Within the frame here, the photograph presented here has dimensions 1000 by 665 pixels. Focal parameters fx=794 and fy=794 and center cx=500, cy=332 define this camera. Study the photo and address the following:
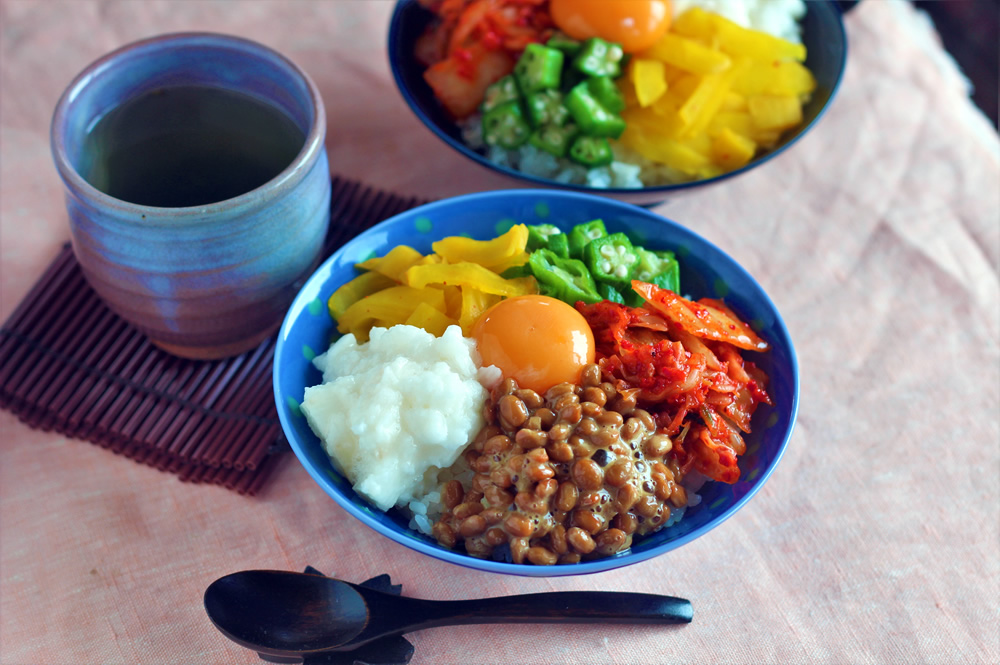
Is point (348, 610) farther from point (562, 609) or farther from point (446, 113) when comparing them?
point (446, 113)

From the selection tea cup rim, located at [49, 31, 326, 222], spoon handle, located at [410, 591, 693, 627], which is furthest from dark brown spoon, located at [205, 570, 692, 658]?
tea cup rim, located at [49, 31, 326, 222]

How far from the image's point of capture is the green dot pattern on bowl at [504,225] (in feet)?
7.95

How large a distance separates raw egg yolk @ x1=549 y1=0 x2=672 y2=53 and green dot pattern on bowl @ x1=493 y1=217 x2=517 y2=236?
862 mm

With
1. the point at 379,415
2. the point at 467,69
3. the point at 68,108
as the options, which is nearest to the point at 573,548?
the point at 379,415

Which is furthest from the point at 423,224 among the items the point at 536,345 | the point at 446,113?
the point at 446,113

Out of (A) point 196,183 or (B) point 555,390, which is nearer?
(B) point 555,390

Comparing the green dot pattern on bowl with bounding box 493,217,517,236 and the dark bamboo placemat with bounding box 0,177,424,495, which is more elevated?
the green dot pattern on bowl with bounding box 493,217,517,236

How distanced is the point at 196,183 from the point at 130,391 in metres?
Result: 0.66

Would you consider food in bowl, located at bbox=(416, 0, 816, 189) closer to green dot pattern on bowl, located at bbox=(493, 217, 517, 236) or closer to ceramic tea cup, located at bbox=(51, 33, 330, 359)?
green dot pattern on bowl, located at bbox=(493, 217, 517, 236)

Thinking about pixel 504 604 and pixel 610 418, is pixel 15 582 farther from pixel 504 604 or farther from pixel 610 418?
pixel 610 418

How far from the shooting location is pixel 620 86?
2.87 metres

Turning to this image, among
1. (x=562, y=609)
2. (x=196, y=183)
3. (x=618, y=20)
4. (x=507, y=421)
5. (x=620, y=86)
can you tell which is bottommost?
(x=562, y=609)

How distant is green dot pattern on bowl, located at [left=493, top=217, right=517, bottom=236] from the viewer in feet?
7.95

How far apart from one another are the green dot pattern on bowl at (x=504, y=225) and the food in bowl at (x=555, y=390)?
0.55 feet
